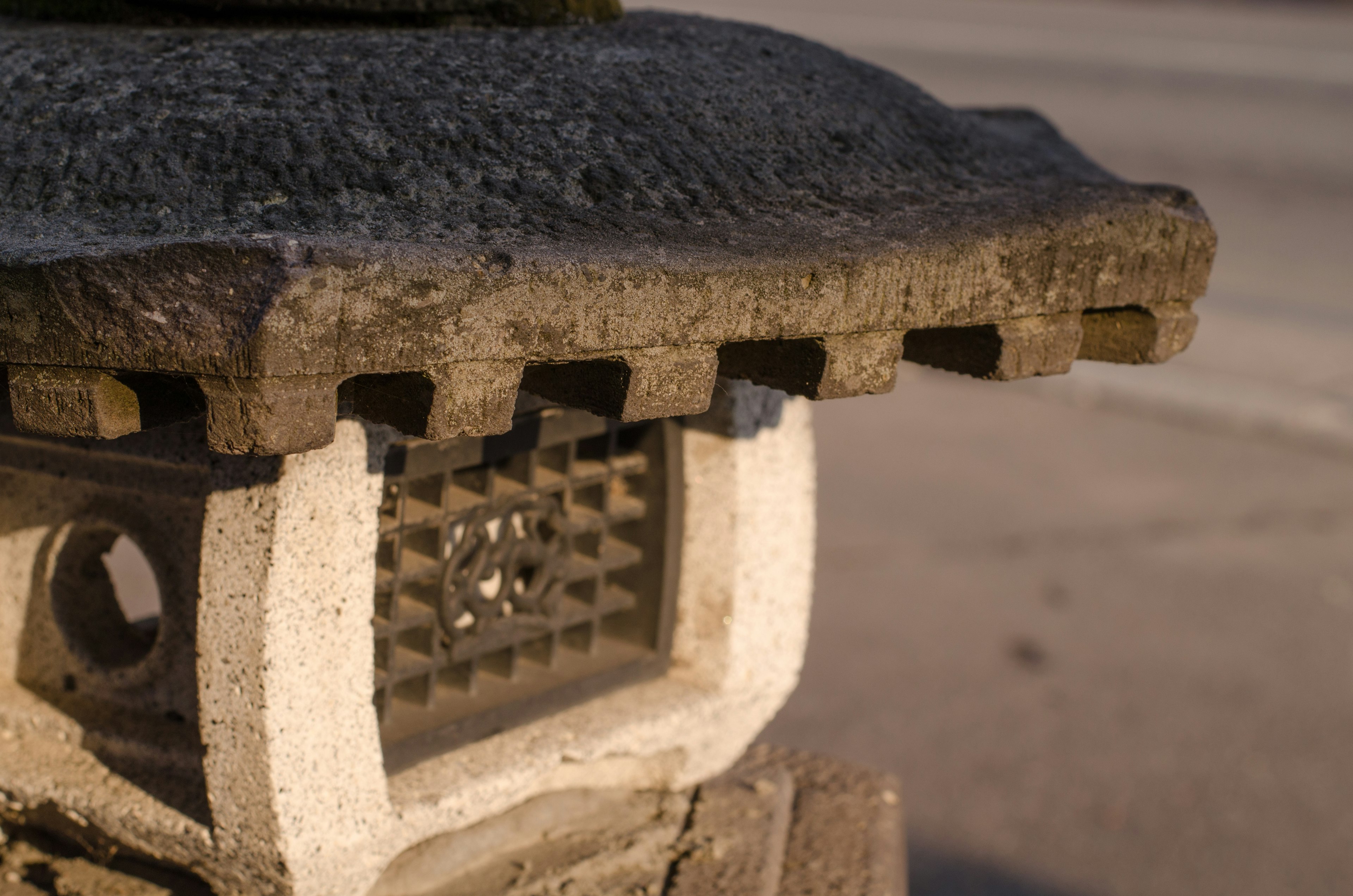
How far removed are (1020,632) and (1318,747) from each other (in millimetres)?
822

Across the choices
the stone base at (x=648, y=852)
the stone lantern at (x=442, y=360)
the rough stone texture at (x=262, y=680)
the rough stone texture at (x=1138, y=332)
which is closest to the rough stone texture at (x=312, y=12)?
the stone lantern at (x=442, y=360)

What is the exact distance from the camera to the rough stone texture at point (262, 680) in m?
1.32

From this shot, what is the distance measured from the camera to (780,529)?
190 cm

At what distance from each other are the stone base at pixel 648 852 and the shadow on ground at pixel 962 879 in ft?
2.21

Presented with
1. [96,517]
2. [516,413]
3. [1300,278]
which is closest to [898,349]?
[516,413]

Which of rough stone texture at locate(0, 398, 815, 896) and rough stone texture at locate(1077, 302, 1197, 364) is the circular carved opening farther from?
rough stone texture at locate(1077, 302, 1197, 364)

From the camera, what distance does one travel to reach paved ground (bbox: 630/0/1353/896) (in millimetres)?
2920

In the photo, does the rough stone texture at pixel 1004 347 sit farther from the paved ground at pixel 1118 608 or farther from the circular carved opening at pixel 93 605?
the paved ground at pixel 1118 608

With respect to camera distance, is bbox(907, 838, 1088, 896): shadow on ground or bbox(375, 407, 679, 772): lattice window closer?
bbox(375, 407, 679, 772): lattice window

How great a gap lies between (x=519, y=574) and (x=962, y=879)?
58.2 inches

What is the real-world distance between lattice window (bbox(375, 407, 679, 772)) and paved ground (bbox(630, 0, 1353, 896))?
4.32 ft

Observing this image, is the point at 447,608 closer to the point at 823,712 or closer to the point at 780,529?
→ the point at 780,529

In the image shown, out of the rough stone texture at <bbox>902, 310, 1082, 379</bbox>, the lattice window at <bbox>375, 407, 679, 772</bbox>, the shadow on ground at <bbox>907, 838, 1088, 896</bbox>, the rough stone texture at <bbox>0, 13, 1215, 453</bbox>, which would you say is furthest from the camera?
the shadow on ground at <bbox>907, 838, 1088, 896</bbox>

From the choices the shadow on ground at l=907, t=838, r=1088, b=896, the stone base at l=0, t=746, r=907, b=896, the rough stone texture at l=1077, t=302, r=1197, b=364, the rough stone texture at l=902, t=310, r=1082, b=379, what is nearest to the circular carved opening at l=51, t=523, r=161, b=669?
the stone base at l=0, t=746, r=907, b=896
